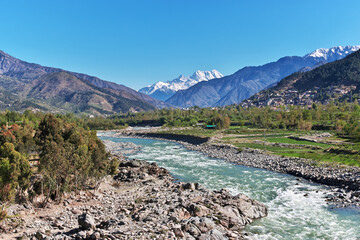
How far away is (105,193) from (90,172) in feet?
13.8

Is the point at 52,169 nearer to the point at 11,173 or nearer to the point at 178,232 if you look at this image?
the point at 11,173

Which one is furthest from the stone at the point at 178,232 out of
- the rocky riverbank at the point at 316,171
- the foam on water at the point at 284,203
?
the rocky riverbank at the point at 316,171

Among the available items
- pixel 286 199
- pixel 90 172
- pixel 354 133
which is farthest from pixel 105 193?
pixel 354 133

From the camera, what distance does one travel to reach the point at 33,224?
82.3ft

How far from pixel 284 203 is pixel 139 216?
19.9m

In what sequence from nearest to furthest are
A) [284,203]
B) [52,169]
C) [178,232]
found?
[178,232] → [52,169] → [284,203]

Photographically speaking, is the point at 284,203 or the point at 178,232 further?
the point at 284,203

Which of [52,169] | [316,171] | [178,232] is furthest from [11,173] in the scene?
[316,171]

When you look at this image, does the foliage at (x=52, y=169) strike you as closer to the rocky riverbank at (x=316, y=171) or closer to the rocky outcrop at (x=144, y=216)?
the rocky outcrop at (x=144, y=216)

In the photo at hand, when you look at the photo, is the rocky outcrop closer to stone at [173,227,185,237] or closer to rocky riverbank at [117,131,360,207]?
stone at [173,227,185,237]

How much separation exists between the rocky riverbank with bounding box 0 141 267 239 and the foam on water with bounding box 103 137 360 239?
2.50 m

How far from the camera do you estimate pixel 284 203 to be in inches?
1344

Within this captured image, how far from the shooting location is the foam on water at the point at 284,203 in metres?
25.4

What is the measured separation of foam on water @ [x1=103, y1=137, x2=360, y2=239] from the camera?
25406 millimetres
